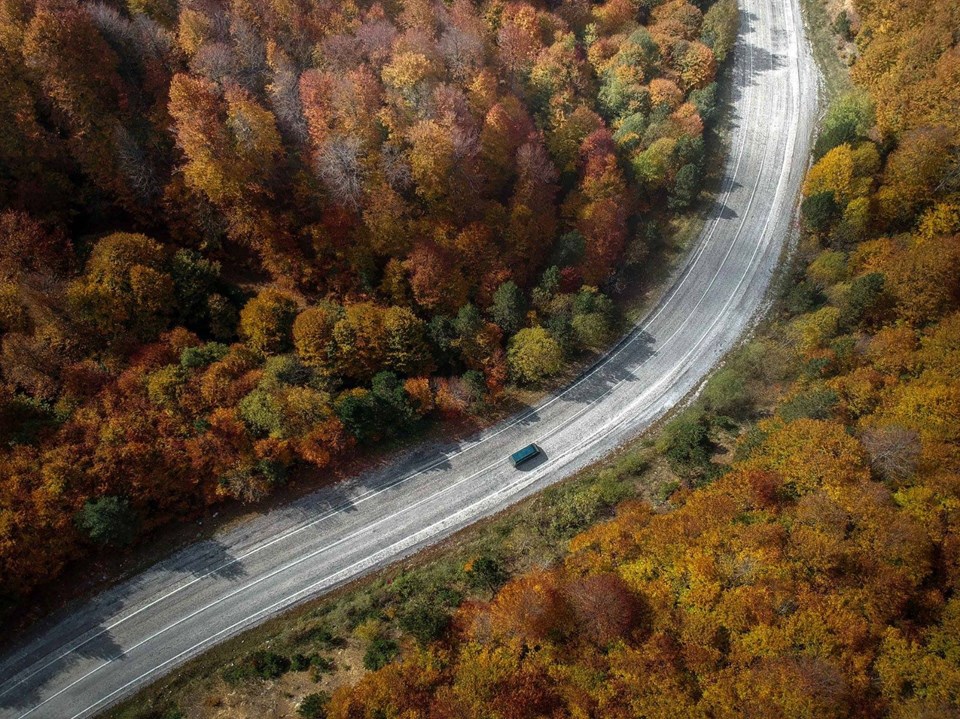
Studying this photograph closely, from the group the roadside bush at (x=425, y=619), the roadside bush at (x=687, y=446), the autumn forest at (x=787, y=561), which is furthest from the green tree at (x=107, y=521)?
the roadside bush at (x=687, y=446)

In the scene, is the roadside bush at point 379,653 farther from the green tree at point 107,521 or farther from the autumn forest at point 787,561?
the green tree at point 107,521

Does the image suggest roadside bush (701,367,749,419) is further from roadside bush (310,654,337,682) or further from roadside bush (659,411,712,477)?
roadside bush (310,654,337,682)

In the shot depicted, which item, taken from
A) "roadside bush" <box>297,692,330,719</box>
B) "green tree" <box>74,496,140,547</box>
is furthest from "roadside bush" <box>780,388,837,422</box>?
"green tree" <box>74,496,140,547</box>

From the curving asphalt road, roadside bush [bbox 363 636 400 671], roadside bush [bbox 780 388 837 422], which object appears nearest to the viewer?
roadside bush [bbox 363 636 400 671]

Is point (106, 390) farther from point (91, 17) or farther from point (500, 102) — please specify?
point (500, 102)

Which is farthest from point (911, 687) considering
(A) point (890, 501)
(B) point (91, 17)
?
(B) point (91, 17)
